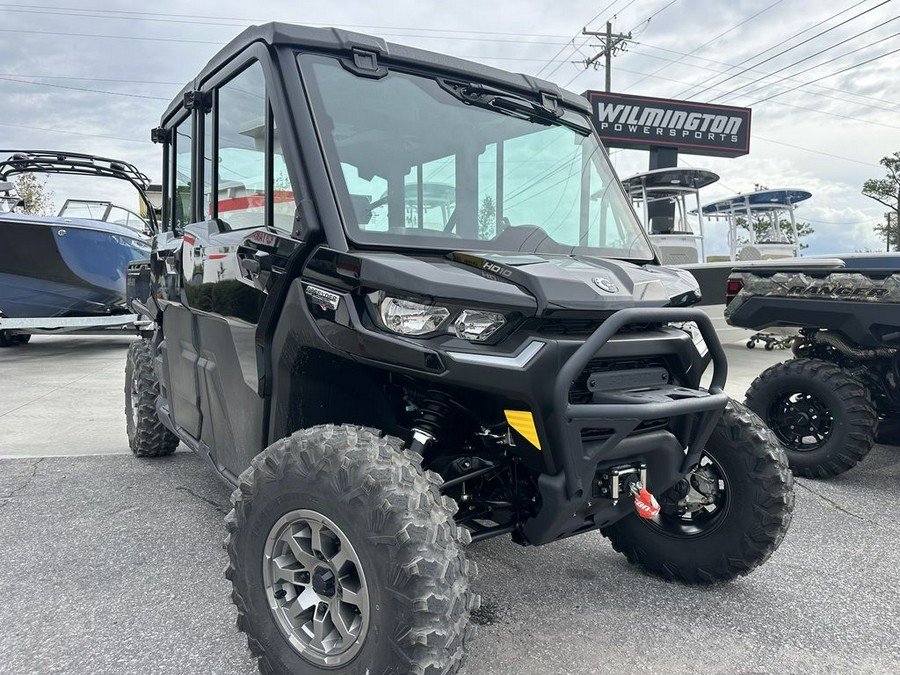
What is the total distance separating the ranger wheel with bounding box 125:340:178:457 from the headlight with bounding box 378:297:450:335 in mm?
3209

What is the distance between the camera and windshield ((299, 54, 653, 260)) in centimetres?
248

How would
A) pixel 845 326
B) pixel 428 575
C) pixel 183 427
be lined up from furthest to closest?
pixel 845 326
pixel 183 427
pixel 428 575

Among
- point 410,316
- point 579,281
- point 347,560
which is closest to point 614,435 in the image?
point 579,281

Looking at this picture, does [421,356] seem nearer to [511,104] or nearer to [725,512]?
[511,104]

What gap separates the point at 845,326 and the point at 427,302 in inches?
158

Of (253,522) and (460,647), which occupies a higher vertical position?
(253,522)

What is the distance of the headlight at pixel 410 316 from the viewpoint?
2.14 meters

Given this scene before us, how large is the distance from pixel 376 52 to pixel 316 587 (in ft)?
6.22

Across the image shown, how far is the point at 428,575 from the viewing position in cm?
190

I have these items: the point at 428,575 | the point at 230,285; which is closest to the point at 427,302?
the point at 428,575

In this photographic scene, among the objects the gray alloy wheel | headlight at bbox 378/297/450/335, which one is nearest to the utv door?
headlight at bbox 378/297/450/335

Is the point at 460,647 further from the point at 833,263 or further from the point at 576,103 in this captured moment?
the point at 833,263

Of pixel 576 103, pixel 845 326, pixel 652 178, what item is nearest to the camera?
pixel 576 103

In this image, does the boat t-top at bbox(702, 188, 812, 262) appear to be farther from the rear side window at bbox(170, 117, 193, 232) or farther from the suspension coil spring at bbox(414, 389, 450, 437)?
the suspension coil spring at bbox(414, 389, 450, 437)
